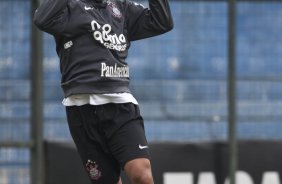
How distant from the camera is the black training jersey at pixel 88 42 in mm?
5223

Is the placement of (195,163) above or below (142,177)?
below

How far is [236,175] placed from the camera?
8.16 metres

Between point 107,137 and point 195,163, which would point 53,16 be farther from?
point 195,163

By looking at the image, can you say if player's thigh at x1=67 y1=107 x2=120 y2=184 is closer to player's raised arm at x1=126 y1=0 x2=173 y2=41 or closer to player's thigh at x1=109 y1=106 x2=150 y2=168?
player's thigh at x1=109 y1=106 x2=150 y2=168

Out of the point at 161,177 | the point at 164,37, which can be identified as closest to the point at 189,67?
the point at 164,37

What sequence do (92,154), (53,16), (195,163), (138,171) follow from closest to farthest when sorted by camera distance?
(138,171) → (53,16) → (92,154) → (195,163)

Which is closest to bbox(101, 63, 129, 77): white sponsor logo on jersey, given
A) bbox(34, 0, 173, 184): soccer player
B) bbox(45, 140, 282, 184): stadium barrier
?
bbox(34, 0, 173, 184): soccer player

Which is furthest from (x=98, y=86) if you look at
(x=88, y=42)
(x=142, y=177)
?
(x=142, y=177)

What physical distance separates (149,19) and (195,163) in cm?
281

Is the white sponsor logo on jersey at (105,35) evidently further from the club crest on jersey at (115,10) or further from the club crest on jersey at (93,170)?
the club crest on jersey at (93,170)

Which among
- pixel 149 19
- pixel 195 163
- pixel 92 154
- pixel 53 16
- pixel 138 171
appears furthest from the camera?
pixel 195 163

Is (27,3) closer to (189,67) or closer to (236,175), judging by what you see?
(189,67)

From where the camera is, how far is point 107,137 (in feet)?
17.2

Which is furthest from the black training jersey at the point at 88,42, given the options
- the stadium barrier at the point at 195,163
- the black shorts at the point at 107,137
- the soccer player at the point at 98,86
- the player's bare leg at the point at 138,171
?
the stadium barrier at the point at 195,163
